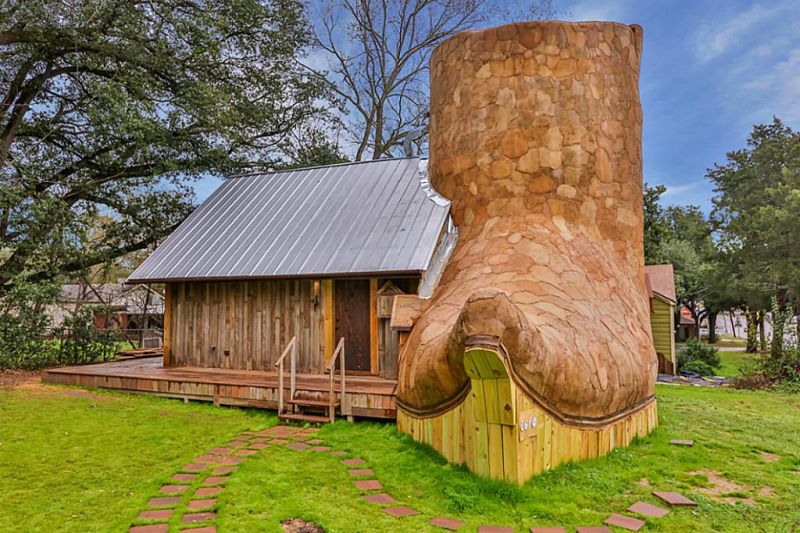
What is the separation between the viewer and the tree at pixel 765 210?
19.0 metres

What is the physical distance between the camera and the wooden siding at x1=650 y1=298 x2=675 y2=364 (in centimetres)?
1550

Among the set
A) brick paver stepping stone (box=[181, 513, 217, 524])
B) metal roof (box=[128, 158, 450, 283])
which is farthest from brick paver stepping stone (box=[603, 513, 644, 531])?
metal roof (box=[128, 158, 450, 283])

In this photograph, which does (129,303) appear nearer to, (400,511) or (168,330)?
(168,330)

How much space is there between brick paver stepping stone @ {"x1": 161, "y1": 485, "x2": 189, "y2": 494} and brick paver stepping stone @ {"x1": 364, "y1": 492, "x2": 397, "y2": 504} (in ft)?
→ 5.19

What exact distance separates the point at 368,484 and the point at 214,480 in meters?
1.38

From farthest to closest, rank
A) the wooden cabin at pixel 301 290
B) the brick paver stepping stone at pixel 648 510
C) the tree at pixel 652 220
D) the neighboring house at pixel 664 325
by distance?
the tree at pixel 652 220
the neighboring house at pixel 664 325
the wooden cabin at pixel 301 290
the brick paver stepping stone at pixel 648 510

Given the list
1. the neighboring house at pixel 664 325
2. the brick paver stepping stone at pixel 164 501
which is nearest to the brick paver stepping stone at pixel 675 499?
the brick paver stepping stone at pixel 164 501

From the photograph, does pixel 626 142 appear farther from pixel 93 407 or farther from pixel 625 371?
pixel 93 407

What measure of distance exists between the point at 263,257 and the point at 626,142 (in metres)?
6.13

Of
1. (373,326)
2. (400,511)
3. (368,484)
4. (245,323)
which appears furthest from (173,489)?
(245,323)

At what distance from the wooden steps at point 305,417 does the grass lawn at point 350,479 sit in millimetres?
301

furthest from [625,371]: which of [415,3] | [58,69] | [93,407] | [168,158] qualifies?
[415,3]

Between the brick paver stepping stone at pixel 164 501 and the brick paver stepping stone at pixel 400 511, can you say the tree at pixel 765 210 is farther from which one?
the brick paver stepping stone at pixel 164 501

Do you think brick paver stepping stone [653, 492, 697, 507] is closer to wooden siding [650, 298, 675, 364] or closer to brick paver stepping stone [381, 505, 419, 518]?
brick paver stepping stone [381, 505, 419, 518]
